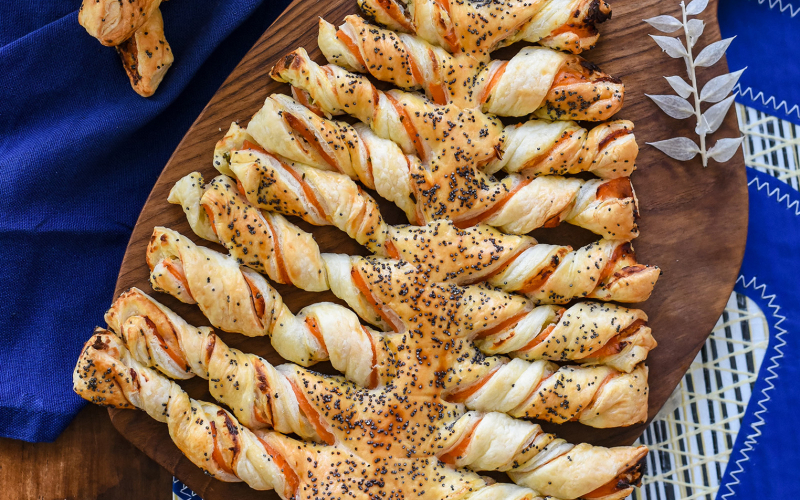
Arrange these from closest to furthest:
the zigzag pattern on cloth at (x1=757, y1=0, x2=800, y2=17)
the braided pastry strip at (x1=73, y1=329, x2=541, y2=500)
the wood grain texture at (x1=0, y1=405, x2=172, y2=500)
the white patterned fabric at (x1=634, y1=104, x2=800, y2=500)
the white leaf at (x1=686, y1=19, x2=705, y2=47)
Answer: the braided pastry strip at (x1=73, y1=329, x2=541, y2=500)
the white leaf at (x1=686, y1=19, x2=705, y2=47)
the wood grain texture at (x1=0, y1=405, x2=172, y2=500)
the white patterned fabric at (x1=634, y1=104, x2=800, y2=500)
the zigzag pattern on cloth at (x1=757, y1=0, x2=800, y2=17)

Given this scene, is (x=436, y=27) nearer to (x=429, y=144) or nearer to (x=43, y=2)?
(x=429, y=144)

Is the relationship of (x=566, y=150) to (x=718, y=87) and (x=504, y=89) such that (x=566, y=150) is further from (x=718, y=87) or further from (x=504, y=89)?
(x=718, y=87)

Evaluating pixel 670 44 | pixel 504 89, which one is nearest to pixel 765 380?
pixel 670 44

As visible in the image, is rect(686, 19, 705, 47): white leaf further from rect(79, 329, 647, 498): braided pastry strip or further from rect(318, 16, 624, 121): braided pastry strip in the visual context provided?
rect(79, 329, 647, 498): braided pastry strip

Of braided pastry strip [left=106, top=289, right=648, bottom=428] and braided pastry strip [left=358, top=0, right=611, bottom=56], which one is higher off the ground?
braided pastry strip [left=358, top=0, right=611, bottom=56]

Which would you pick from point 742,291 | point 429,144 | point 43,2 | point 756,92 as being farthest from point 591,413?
point 43,2

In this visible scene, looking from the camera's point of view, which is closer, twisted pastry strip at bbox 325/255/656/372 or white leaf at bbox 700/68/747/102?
twisted pastry strip at bbox 325/255/656/372

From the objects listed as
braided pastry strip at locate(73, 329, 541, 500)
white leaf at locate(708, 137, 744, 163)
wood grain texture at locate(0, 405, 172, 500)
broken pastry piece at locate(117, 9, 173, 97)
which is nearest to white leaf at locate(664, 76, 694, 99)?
white leaf at locate(708, 137, 744, 163)
